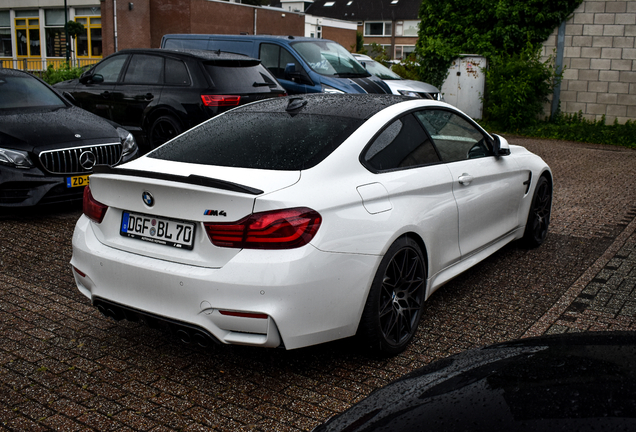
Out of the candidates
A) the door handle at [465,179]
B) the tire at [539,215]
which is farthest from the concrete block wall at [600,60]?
the door handle at [465,179]

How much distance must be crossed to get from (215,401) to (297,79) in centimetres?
963

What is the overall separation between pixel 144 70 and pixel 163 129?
43.9 inches

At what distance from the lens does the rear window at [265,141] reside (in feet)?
12.2

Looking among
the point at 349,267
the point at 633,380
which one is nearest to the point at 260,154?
the point at 349,267

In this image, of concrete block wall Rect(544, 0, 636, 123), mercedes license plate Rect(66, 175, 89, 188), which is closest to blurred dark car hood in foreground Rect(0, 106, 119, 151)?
mercedes license plate Rect(66, 175, 89, 188)

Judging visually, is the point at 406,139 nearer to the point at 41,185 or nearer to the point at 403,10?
the point at 41,185

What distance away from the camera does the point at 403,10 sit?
234 ft

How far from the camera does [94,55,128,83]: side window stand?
1030cm

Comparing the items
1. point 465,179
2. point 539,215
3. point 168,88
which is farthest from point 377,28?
point 465,179

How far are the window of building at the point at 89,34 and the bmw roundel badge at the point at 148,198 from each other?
42.7 meters

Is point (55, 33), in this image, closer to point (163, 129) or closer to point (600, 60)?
point (600, 60)

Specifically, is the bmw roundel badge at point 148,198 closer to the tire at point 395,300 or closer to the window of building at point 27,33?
the tire at point 395,300

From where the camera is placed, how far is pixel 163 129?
958cm

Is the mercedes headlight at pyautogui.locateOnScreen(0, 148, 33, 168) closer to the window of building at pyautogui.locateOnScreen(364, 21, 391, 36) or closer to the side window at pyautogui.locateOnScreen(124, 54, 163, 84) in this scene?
the side window at pyautogui.locateOnScreen(124, 54, 163, 84)
